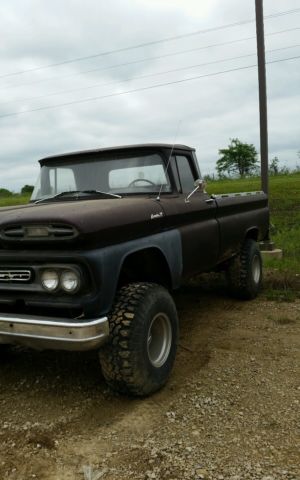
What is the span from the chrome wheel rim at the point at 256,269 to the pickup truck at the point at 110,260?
5.23 ft

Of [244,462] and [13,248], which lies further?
[13,248]

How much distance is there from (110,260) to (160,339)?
0.91 m

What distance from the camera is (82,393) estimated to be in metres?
3.65

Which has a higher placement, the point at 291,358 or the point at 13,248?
the point at 13,248

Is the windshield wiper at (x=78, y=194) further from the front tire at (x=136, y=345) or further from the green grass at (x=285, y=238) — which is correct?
the green grass at (x=285, y=238)

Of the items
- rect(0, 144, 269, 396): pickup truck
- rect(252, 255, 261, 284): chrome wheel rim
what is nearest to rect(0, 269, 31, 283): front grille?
rect(0, 144, 269, 396): pickup truck

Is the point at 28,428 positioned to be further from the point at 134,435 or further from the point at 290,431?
the point at 290,431

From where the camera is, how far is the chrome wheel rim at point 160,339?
3650 millimetres

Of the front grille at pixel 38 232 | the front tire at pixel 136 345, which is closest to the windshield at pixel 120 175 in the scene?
the front tire at pixel 136 345

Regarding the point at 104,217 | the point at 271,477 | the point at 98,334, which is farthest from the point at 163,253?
the point at 271,477

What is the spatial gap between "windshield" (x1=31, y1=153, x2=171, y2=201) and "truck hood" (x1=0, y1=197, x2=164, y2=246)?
770 mm

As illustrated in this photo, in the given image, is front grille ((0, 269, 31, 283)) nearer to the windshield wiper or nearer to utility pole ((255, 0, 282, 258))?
the windshield wiper

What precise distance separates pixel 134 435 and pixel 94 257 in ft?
3.72

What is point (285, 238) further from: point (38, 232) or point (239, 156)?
point (239, 156)
